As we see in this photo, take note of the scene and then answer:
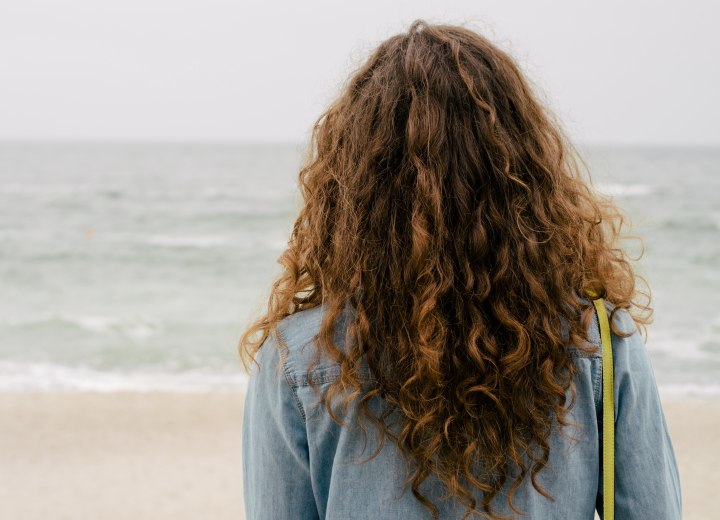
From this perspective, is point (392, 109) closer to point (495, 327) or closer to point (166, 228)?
point (495, 327)

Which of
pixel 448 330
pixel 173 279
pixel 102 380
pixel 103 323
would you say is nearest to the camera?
pixel 448 330

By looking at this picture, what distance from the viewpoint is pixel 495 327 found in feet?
3.60

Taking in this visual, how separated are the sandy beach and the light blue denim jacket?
13.9 feet

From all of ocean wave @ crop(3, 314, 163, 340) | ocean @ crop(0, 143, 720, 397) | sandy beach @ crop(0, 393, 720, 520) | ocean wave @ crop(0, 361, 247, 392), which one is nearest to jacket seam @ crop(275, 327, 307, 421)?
ocean @ crop(0, 143, 720, 397)

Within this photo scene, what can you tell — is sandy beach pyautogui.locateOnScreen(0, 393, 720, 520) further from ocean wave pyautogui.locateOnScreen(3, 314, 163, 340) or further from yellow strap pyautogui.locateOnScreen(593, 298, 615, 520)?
yellow strap pyautogui.locateOnScreen(593, 298, 615, 520)

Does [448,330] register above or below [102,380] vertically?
above

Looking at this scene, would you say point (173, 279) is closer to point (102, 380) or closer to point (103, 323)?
point (103, 323)

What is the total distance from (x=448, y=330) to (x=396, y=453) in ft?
0.75

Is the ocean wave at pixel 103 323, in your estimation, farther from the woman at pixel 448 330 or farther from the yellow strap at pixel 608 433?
the yellow strap at pixel 608 433

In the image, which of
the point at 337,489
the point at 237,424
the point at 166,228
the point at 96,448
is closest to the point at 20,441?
the point at 96,448

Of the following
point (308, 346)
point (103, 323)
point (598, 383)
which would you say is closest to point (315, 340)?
point (308, 346)

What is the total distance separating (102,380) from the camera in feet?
29.0

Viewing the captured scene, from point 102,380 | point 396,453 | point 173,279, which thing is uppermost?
point 396,453

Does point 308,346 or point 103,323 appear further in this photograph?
point 103,323
